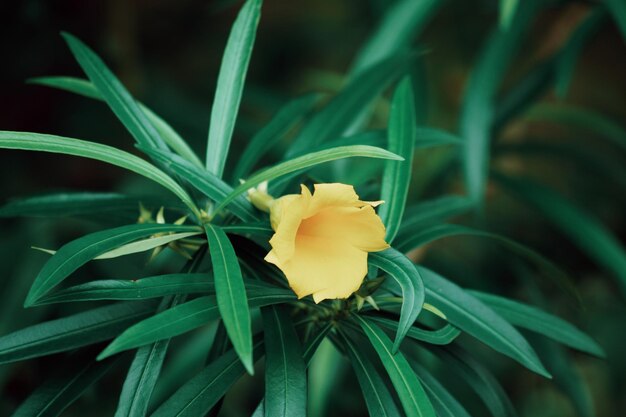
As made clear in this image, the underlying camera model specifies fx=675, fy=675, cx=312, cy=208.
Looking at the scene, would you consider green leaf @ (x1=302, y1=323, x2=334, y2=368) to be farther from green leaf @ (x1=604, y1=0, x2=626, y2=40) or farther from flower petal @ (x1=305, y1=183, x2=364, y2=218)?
green leaf @ (x1=604, y1=0, x2=626, y2=40)

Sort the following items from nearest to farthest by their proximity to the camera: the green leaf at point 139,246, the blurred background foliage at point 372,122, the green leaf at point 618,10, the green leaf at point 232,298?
the green leaf at point 232,298, the green leaf at point 139,246, the green leaf at point 618,10, the blurred background foliage at point 372,122

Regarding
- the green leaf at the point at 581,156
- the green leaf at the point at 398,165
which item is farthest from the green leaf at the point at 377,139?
the green leaf at the point at 581,156

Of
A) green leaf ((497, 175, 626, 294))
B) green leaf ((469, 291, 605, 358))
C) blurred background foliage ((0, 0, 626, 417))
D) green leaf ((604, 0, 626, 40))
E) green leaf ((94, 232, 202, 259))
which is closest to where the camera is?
green leaf ((94, 232, 202, 259))

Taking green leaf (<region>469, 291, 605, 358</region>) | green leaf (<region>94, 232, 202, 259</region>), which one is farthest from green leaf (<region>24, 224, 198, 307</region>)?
green leaf (<region>469, 291, 605, 358</region>)

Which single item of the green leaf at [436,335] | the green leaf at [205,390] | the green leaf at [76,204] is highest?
the green leaf at [76,204]

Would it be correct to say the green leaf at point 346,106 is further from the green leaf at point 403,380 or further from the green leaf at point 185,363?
the green leaf at point 185,363
